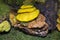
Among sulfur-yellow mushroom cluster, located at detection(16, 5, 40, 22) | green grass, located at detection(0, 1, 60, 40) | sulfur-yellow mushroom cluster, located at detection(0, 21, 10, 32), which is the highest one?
sulfur-yellow mushroom cluster, located at detection(16, 5, 40, 22)

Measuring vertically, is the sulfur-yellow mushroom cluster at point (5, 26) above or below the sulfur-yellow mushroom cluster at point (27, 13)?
below

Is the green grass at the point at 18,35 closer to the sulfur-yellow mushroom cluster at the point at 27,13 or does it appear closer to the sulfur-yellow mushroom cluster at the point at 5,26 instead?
the sulfur-yellow mushroom cluster at the point at 5,26

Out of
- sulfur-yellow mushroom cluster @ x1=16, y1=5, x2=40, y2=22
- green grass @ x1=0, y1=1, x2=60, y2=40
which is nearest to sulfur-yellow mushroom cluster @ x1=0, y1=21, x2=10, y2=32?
green grass @ x1=0, y1=1, x2=60, y2=40

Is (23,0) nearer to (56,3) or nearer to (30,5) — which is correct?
(30,5)

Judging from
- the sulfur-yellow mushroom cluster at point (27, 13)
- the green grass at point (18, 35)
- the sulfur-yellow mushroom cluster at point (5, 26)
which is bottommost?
the green grass at point (18, 35)

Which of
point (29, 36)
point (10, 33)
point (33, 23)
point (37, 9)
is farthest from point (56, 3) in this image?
point (10, 33)

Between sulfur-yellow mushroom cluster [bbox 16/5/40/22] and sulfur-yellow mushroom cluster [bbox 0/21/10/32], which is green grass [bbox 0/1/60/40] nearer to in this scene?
sulfur-yellow mushroom cluster [bbox 0/21/10/32]

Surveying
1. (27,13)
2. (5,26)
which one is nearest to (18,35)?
(5,26)

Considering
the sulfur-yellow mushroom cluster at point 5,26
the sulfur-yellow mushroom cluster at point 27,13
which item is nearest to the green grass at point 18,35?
the sulfur-yellow mushroom cluster at point 5,26

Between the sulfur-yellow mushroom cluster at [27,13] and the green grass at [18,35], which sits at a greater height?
the sulfur-yellow mushroom cluster at [27,13]

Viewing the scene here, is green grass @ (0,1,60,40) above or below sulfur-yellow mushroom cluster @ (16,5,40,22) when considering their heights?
below

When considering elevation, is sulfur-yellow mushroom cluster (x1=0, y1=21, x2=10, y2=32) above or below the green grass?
above
